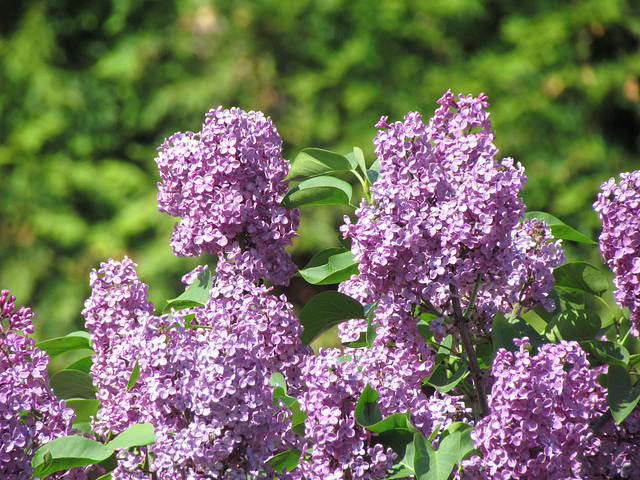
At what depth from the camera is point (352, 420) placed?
0.80 meters

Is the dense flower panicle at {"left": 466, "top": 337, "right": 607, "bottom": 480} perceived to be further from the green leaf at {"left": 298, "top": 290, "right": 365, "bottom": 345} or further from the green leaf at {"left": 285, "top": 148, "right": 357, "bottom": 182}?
the green leaf at {"left": 285, "top": 148, "right": 357, "bottom": 182}

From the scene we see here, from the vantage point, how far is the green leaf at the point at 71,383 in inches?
40.6

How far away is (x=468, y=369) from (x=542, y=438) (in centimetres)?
18

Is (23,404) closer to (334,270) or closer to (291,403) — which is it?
(291,403)

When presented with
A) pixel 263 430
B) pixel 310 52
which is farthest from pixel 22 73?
pixel 263 430

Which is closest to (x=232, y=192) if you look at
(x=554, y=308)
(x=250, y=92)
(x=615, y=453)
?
(x=554, y=308)

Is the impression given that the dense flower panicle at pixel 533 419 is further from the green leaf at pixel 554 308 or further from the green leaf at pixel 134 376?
the green leaf at pixel 134 376

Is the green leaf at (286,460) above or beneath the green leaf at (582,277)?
beneath

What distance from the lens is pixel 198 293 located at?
3.35ft

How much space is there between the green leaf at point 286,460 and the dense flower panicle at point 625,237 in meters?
0.45

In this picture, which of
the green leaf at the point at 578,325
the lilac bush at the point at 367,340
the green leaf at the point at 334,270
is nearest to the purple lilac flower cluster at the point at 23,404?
the lilac bush at the point at 367,340

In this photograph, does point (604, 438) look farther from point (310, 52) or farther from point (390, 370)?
point (310, 52)

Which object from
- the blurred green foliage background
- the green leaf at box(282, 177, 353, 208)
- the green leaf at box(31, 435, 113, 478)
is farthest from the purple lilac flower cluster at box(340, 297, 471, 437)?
the blurred green foliage background

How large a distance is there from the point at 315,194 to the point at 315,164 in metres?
0.06
